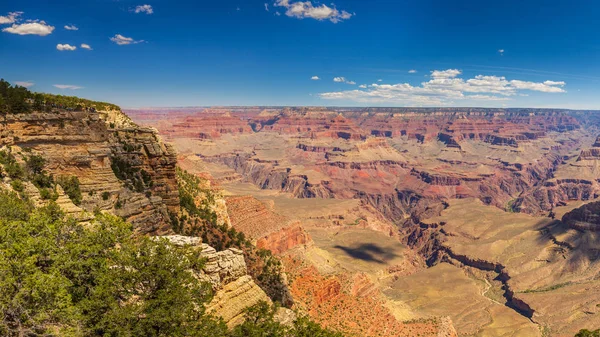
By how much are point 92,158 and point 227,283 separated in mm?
16805

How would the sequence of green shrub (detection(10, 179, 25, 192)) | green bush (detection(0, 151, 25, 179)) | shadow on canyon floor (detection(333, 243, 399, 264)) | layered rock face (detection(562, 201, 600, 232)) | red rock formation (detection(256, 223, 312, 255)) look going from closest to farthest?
green shrub (detection(10, 179, 25, 192))
green bush (detection(0, 151, 25, 179))
red rock formation (detection(256, 223, 312, 255))
layered rock face (detection(562, 201, 600, 232))
shadow on canyon floor (detection(333, 243, 399, 264))

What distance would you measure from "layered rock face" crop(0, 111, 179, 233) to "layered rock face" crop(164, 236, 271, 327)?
27.2 ft

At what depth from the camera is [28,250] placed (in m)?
15.3

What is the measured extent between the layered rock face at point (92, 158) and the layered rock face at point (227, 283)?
8306 mm

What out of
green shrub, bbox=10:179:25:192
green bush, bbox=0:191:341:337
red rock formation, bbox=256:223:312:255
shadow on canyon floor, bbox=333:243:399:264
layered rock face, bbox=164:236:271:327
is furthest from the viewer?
shadow on canyon floor, bbox=333:243:399:264

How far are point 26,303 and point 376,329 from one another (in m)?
42.6

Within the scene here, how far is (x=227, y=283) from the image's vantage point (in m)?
23.0

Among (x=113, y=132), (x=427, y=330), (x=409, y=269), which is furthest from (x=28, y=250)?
(x=409, y=269)

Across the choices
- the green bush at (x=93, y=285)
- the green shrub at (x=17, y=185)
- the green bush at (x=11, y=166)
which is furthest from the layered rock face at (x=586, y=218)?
the green bush at (x=11, y=166)

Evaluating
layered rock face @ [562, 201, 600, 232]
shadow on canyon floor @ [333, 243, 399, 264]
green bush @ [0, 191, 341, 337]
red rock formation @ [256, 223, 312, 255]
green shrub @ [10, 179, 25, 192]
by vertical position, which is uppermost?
green shrub @ [10, 179, 25, 192]

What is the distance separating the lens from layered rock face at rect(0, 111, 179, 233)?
28906 mm

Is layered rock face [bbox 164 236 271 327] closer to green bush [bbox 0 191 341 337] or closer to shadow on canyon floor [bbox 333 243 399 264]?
green bush [bbox 0 191 341 337]

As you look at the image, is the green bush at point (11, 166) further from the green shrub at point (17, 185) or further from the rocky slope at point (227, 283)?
the rocky slope at point (227, 283)

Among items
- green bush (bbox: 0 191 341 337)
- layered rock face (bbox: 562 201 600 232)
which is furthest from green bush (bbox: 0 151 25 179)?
layered rock face (bbox: 562 201 600 232)
